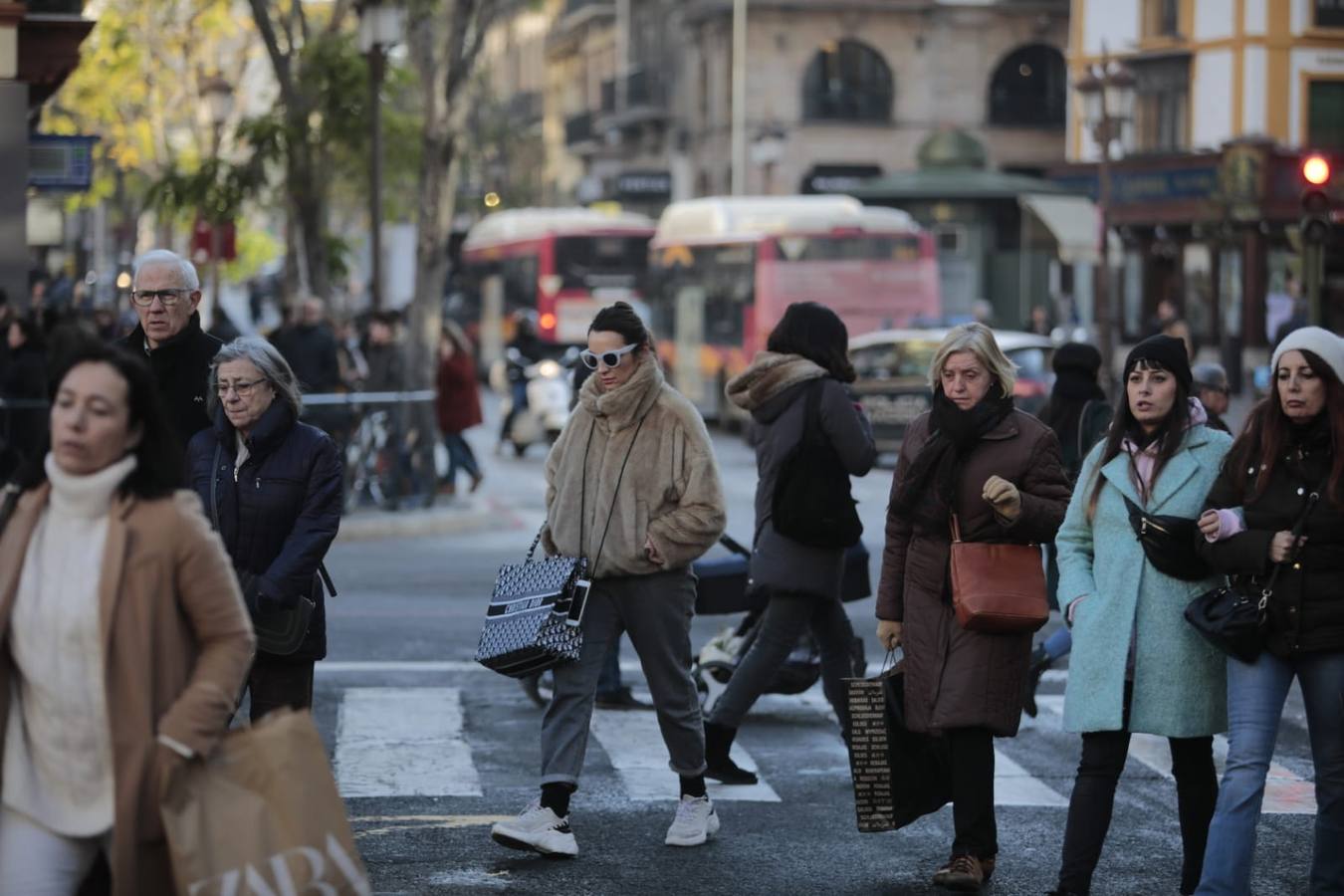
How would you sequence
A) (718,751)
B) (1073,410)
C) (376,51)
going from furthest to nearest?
(376,51) < (1073,410) < (718,751)

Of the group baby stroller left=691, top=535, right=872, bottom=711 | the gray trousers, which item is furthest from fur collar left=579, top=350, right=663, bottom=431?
baby stroller left=691, top=535, right=872, bottom=711

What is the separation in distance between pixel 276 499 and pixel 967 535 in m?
2.05

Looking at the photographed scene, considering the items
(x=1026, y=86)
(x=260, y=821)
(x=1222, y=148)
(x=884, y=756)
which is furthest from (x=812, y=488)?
(x=1026, y=86)

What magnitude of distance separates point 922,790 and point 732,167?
5257 cm

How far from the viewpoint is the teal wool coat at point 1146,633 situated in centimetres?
689

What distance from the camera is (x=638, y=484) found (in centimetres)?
790

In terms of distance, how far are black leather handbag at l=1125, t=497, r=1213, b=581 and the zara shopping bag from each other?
2.85m

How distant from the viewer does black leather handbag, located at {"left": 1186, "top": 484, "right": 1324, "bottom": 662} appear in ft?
21.5

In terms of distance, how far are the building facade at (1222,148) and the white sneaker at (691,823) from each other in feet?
119

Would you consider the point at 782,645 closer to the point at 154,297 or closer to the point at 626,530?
the point at 626,530

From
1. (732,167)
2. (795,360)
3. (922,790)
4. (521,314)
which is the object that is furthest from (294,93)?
(732,167)

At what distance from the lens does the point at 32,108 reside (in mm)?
23812

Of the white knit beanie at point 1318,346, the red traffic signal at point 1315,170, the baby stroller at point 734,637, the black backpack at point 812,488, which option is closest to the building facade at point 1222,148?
the red traffic signal at point 1315,170

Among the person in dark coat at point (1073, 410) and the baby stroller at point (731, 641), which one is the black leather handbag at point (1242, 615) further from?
the person in dark coat at point (1073, 410)
